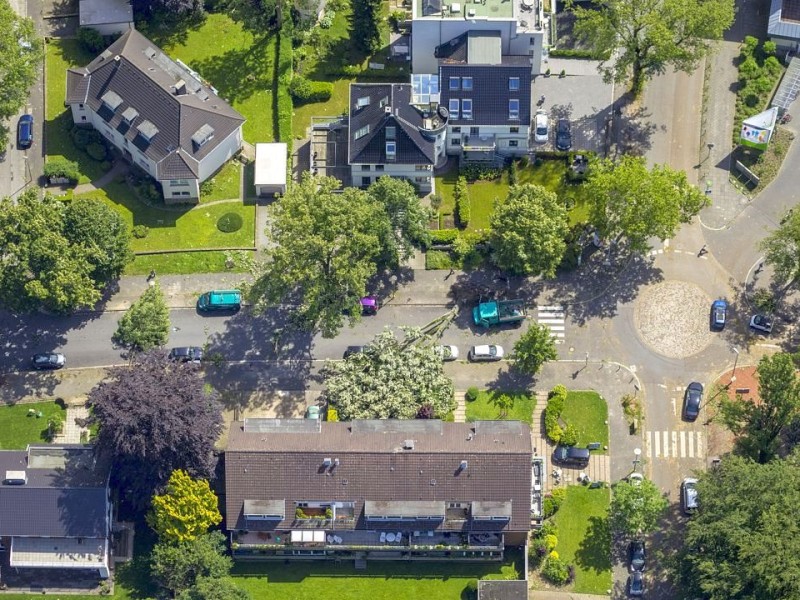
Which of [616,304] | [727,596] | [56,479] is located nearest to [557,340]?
[616,304]

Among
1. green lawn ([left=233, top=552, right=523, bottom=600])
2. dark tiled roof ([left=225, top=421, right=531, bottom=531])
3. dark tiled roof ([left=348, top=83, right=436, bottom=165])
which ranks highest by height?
dark tiled roof ([left=348, top=83, right=436, bottom=165])

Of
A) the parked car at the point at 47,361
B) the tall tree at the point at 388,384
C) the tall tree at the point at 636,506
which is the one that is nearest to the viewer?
the tall tree at the point at 636,506

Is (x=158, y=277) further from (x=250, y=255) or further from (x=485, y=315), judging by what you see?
(x=485, y=315)

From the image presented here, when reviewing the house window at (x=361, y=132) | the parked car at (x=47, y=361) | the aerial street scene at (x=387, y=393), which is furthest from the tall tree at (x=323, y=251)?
the parked car at (x=47, y=361)

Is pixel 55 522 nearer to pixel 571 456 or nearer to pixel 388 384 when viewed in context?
pixel 388 384

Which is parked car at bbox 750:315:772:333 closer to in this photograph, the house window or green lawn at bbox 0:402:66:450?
the house window

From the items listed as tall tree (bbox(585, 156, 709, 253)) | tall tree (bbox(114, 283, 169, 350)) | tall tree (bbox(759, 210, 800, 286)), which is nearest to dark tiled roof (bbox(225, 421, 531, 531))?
tall tree (bbox(114, 283, 169, 350))

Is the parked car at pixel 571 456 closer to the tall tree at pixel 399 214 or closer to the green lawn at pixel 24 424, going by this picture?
the tall tree at pixel 399 214
